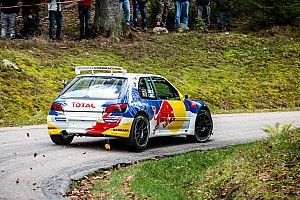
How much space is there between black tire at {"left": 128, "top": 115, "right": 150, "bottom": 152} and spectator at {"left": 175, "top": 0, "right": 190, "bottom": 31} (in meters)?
17.0

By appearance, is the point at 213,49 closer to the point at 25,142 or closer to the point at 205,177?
the point at 25,142

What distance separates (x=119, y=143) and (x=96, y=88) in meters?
1.71

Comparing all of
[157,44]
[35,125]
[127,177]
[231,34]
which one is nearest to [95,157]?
[127,177]

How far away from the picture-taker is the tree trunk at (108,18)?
94.0 ft

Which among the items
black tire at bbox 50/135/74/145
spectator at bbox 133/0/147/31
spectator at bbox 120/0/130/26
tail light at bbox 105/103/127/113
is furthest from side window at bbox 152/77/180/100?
spectator at bbox 133/0/147/31

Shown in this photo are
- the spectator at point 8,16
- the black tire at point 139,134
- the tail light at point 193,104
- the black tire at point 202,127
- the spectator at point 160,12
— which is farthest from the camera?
the spectator at point 160,12

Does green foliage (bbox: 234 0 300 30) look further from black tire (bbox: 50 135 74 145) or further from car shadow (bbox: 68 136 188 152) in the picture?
black tire (bbox: 50 135 74 145)

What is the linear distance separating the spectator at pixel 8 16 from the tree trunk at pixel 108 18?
373 cm

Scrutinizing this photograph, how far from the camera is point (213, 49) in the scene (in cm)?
3012

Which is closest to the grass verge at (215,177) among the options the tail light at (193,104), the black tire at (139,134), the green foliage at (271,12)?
the black tire at (139,134)

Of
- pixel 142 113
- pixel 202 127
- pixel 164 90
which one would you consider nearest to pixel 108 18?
pixel 202 127

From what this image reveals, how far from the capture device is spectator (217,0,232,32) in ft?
102

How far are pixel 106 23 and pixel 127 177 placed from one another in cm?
1805

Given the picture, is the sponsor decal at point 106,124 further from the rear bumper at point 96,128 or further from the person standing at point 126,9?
the person standing at point 126,9
